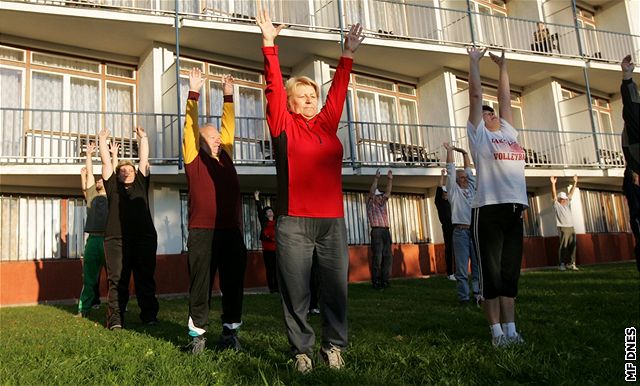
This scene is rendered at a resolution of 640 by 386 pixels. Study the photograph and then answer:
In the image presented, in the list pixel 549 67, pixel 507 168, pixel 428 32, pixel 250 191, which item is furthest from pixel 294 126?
pixel 549 67

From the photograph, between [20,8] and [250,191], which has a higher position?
[20,8]

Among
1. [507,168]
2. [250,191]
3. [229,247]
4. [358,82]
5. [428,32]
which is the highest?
[428,32]

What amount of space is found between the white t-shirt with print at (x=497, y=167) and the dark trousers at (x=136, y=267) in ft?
12.6

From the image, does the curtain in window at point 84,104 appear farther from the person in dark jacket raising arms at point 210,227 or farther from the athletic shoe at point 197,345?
the athletic shoe at point 197,345

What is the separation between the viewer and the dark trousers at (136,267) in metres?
6.20

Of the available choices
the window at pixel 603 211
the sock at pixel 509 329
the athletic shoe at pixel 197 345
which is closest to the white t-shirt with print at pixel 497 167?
the sock at pixel 509 329

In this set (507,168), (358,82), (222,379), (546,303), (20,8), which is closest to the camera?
(222,379)

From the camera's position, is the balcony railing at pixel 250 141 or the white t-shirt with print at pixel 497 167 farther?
the balcony railing at pixel 250 141

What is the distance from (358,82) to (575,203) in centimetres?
891

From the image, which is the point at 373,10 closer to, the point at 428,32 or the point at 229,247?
the point at 428,32

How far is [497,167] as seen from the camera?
173 inches

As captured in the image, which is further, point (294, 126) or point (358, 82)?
point (358, 82)

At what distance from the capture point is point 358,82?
16.5m

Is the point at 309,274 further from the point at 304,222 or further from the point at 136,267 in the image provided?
the point at 136,267
